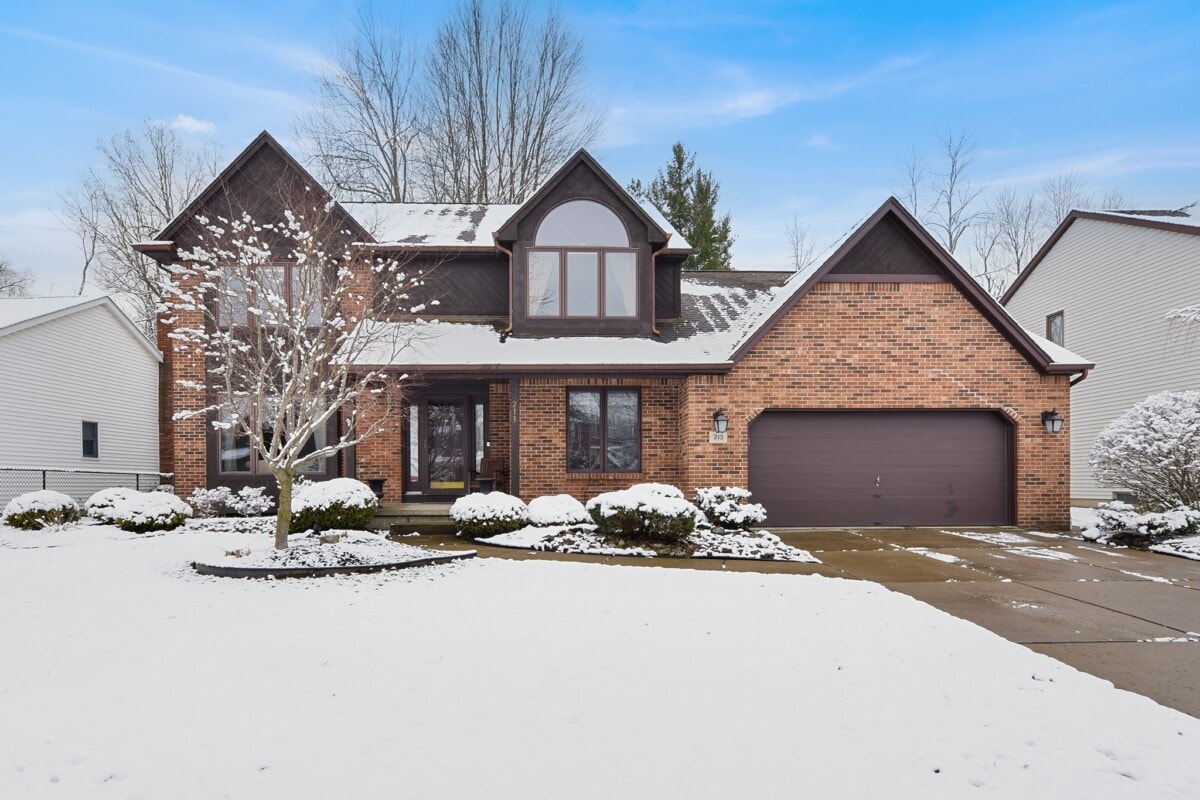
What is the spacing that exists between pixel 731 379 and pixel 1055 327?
14347 millimetres

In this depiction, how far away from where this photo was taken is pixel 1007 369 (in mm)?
12516

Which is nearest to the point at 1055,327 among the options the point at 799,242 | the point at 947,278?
the point at 947,278

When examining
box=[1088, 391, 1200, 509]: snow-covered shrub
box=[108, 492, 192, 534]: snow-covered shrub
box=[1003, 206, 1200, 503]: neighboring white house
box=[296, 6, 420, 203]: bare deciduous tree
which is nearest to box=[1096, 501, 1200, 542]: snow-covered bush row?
box=[1088, 391, 1200, 509]: snow-covered shrub

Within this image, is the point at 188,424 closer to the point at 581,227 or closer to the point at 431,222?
the point at 431,222

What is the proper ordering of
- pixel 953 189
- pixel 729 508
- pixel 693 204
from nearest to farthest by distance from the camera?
1. pixel 729 508
2. pixel 953 189
3. pixel 693 204

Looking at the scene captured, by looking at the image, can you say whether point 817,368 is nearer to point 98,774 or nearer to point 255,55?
point 98,774

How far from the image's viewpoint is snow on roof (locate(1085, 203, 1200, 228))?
15.9 metres

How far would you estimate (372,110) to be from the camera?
75.7 ft

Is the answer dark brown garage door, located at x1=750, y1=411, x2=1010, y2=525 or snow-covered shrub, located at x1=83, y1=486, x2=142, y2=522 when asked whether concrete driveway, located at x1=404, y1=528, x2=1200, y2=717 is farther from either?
snow-covered shrub, located at x1=83, y1=486, x2=142, y2=522

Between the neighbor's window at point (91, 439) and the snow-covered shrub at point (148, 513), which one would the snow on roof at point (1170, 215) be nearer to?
the snow-covered shrub at point (148, 513)

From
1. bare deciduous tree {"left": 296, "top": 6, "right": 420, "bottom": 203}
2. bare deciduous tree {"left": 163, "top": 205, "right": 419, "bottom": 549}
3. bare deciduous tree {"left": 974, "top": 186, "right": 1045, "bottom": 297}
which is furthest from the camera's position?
bare deciduous tree {"left": 974, "top": 186, "right": 1045, "bottom": 297}

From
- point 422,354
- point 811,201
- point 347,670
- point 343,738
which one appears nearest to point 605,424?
point 422,354

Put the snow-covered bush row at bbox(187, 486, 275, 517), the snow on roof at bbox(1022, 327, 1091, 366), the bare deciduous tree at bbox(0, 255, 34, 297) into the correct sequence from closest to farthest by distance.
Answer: the snow on roof at bbox(1022, 327, 1091, 366) < the snow-covered bush row at bbox(187, 486, 275, 517) < the bare deciduous tree at bbox(0, 255, 34, 297)

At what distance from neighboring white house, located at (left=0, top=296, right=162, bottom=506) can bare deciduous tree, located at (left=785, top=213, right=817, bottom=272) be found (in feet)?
81.5
